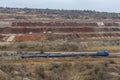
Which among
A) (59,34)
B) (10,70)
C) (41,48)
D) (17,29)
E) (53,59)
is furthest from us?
(17,29)

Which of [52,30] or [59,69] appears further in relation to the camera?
[52,30]

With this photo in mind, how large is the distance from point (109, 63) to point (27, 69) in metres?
15.3

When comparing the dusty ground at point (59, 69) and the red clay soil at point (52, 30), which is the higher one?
the dusty ground at point (59, 69)

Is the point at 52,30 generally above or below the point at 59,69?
below

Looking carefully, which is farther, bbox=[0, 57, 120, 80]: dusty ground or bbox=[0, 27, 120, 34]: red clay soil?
bbox=[0, 27, 120, 34]: red clay soil

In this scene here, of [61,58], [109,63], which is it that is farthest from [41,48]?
[109,63]

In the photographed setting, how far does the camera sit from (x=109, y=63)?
215 ft

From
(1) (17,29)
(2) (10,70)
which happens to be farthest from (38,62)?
(1) (17,29)

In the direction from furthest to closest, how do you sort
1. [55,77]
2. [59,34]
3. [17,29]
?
1. [17,29]
2. [59,34]
3. [55,77]

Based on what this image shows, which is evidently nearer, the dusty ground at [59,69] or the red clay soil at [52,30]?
the dusty ground at [59,69]

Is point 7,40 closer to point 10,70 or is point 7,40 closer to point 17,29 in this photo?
point 17,29

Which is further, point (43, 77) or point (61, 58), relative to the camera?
point (61, 58)

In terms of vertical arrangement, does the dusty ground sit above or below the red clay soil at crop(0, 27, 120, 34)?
above

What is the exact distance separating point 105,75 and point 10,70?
14674 millimetres
